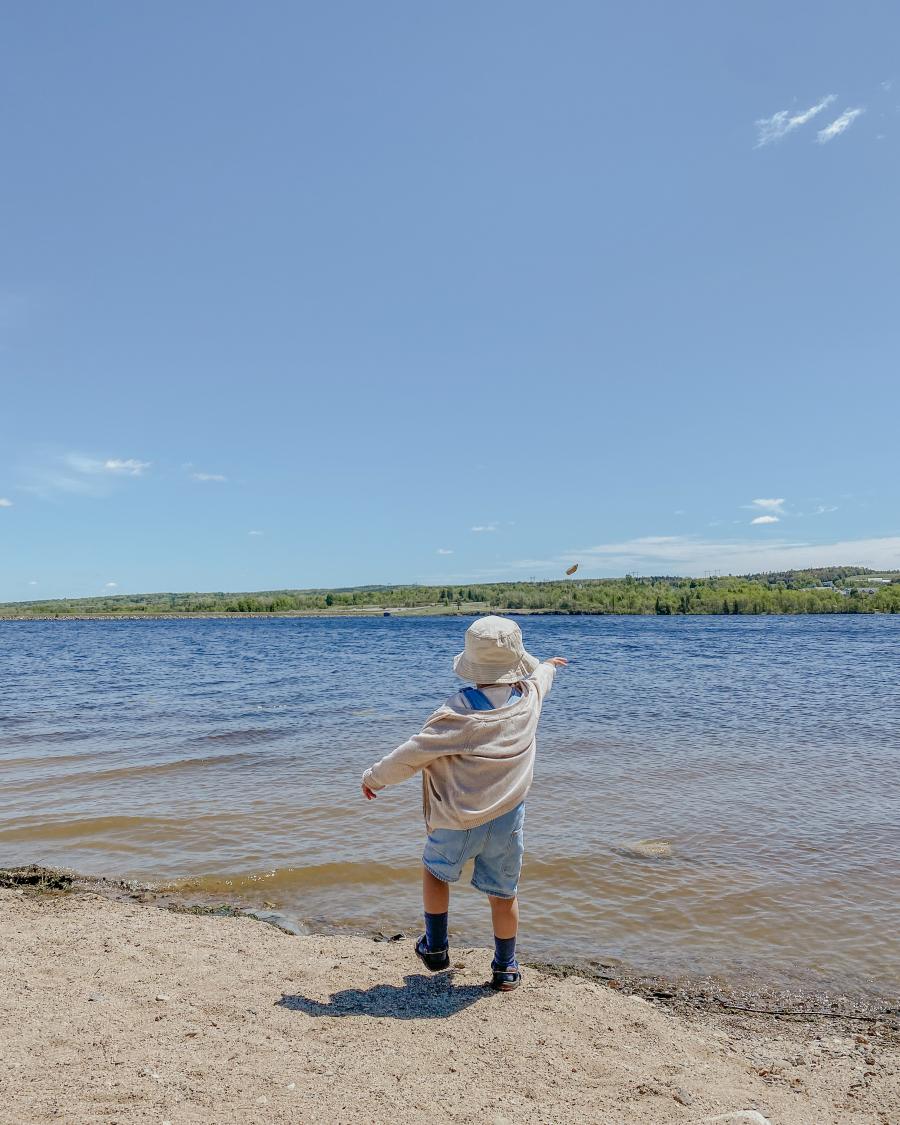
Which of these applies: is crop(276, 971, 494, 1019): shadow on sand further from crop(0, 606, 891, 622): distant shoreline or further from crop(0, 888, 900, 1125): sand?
crop(0, 606, 891, 622): distant shoreline

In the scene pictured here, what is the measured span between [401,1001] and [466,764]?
1.43 meters

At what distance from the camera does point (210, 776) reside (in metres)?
10.9

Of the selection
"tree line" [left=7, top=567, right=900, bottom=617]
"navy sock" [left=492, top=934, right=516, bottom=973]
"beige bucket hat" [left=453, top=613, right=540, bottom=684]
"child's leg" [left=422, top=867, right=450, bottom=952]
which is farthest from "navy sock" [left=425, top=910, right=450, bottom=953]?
"tree line" [left=7, top=567, right=900, bottom=617]

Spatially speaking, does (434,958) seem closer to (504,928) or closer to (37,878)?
(504,928)

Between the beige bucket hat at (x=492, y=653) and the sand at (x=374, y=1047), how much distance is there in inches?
73.6

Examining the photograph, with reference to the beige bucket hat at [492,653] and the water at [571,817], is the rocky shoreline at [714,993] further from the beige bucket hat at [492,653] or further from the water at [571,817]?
the beige bucket hat at [492,653]

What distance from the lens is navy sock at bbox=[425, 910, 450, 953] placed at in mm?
4613

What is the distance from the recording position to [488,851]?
4484mm

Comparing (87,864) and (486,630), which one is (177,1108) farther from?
(87,864)

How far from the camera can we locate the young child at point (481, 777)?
4.37 metres

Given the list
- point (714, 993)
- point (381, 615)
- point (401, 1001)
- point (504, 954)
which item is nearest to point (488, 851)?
point (504, 954)

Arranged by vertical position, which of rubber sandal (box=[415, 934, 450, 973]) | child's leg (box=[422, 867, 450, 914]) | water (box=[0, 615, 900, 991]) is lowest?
water (box=[0, 615, 900, 991])

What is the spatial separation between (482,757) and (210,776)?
25.3 feet

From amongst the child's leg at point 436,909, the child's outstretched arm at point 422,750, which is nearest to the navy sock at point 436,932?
the child's leg at point 436,909
